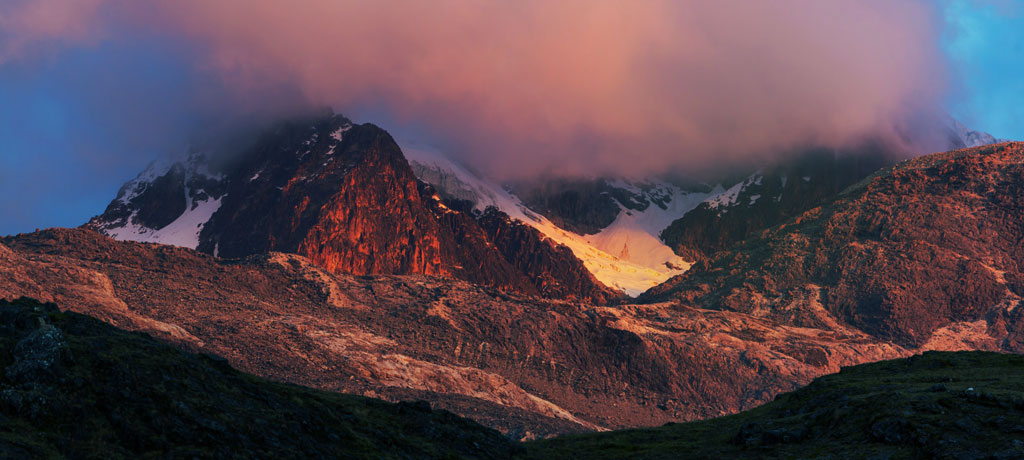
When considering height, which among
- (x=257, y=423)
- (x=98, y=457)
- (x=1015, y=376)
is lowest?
(x=98, y=457)

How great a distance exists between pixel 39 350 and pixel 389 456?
43051mm

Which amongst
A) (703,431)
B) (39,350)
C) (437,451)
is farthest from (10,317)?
(703,431)

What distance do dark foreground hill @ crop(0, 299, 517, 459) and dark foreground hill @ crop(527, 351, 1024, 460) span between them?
165 ft

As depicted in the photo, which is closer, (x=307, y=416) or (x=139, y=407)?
(x=139, y=407)

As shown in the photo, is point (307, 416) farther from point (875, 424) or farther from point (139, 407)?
point (875, 424)

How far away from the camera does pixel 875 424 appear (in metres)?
126

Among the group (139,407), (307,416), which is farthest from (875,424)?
(139,407)

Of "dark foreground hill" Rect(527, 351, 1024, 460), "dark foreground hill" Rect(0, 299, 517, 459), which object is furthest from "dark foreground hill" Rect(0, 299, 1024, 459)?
"dark foreground hill" Rect(527, 351, 1024, 460)

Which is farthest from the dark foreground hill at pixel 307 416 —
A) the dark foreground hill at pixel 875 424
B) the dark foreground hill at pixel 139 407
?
the dark foreground hill at pixel 875 424

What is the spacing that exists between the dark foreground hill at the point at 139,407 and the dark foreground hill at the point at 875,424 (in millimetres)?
50283

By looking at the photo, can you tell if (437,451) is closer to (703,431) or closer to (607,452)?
(607,452)

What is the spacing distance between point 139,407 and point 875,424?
95.7m

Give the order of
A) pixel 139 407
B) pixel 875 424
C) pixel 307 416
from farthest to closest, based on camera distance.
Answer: pixel 875 424 → pixel 307 416 → pixel 139 407

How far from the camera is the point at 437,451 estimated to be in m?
127
